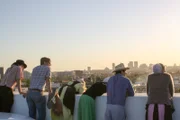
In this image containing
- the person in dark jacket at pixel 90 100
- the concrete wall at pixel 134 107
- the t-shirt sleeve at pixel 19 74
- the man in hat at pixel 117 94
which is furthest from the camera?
the t-shirt sleeve at pixel 19 74

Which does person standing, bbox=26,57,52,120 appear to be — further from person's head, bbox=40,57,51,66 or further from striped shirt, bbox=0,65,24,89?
striped shirt, bbox=0,65,24,89

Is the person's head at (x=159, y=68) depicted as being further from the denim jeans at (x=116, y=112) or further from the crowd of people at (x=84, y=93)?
the denim jeans at (x=116, y=112)

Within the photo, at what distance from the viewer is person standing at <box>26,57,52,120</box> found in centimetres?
680

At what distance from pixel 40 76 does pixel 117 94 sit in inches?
64.3

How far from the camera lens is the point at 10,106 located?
25.4ft

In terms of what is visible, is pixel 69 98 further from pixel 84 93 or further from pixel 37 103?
pixel 37 103

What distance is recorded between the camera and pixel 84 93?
6.48 m

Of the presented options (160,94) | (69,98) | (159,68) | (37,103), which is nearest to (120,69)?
(159,68)

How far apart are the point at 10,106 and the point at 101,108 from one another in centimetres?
219

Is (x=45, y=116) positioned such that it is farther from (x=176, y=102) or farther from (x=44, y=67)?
(x=176, y=102)

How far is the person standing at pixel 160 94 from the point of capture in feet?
17.8

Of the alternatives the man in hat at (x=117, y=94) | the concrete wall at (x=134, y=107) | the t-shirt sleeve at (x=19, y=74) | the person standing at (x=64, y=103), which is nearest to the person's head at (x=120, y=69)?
the man in hat at (x=117, y=94)

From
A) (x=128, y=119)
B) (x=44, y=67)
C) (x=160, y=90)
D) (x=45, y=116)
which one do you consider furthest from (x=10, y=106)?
(x=160, y=90)

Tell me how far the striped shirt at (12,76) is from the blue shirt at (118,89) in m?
2.27
